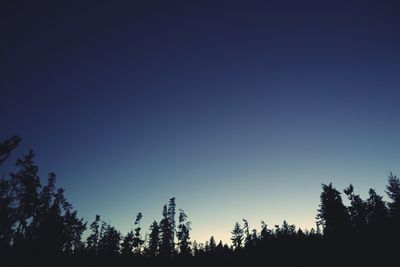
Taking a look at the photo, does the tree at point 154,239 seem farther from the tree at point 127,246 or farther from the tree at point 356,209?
the tree at point 356,209

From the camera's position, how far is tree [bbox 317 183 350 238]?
47.0 m

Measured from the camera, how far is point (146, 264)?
57.3 m

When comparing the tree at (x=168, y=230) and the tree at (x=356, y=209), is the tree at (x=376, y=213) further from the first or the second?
the tree at (x=168, y=230)

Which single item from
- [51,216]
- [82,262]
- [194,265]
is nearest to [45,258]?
[51,216]

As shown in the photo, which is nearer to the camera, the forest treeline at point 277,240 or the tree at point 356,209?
the forest treeline at point 277,240

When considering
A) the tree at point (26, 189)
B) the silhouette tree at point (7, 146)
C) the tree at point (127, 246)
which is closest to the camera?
the silhouette tree at point (7, 146)

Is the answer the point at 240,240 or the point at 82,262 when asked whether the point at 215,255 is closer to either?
the point at 82,262

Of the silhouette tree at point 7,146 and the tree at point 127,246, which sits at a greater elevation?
the tree at point 127,246

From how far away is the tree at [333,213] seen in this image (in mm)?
46969

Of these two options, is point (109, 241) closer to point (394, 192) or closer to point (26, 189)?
point (26, 189)

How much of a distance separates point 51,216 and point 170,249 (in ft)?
199

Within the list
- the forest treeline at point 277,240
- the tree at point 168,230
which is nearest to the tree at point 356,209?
the forest treeline at point 277,240

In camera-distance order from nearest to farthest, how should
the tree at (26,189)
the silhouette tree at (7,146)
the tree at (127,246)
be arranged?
1. the silhouette tree at (7,146)
2. the tree at (26,189)
3. the tree at (127,246)

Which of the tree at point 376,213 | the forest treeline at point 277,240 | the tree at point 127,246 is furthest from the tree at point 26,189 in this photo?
the tree at point 376,213
